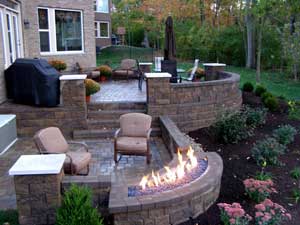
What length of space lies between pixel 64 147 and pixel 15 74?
12.8ft

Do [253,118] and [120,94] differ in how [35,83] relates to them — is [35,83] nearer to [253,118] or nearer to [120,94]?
[120,94]

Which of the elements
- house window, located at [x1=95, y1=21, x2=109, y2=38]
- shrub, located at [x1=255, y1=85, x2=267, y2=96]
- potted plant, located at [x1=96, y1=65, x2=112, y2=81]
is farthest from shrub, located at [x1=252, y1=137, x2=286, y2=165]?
house window, located at [x1=95, y1=21, x2=109, y2=38]

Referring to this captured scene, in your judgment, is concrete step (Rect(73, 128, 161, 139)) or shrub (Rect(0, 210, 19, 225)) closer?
shrub (Rect(0, 210, 19, 225))

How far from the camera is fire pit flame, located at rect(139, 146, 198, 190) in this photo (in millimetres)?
3956

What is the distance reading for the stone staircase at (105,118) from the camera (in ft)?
23.8

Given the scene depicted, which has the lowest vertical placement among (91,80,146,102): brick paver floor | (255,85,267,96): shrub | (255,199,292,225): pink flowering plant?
(255,199,292,225): pink flowering plant

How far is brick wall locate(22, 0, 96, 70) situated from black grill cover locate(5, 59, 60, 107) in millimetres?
3796

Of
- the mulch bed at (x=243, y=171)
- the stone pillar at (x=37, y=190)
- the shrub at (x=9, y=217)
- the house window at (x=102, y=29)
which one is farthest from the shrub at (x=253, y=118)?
the house window at (x=102, y=29)

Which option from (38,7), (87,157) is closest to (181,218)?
(87,157)

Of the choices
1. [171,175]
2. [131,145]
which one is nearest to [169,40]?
[131,145]

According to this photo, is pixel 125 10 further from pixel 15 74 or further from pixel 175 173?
pixel 175 173

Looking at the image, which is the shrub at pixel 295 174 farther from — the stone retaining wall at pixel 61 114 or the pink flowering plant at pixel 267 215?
the stone retaining wall at pixel 61 114

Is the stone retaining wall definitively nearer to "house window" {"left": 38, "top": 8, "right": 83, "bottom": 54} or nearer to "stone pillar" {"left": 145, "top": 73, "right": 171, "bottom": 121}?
"stone pillar" {"left": 145, "top": 73, "right": 171, "bottom": 121}

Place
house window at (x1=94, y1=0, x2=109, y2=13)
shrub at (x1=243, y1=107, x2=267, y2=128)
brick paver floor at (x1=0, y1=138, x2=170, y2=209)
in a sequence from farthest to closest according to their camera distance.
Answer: house window at (x1=94, y1=0, x2=109, y2=13) → shrub at (x1=243, y1=107, x2=267, y2=128) → brick paver floor at (x1=0, y1=138, x2=170, y2=209)
